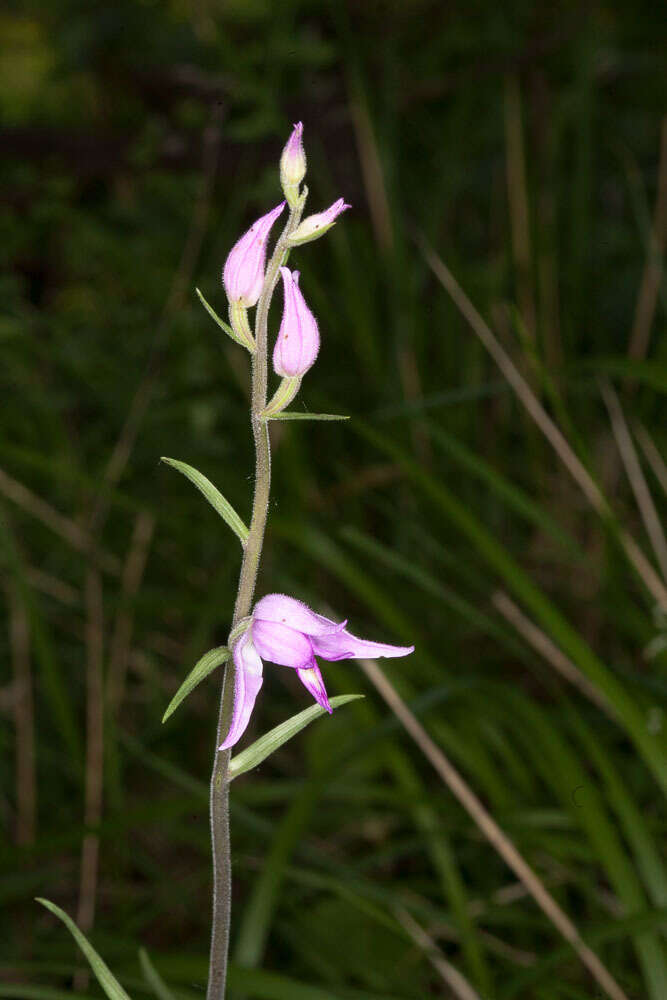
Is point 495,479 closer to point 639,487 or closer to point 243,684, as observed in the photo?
point 639,487

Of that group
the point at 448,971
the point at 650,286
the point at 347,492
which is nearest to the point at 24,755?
the point at 347,492

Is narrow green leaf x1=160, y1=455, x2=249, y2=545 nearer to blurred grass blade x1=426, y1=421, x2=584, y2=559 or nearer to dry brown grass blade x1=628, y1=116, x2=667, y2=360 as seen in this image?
blurred grass blade x1=426, y1=421, x2=584, y2=559

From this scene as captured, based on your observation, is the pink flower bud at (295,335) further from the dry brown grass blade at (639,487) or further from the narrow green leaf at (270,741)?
the dry brown grass blade at (639,487)

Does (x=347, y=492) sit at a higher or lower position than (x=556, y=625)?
higher

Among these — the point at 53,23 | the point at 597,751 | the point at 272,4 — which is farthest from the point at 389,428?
the point at 53,23

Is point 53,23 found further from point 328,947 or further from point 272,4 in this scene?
point 328,947

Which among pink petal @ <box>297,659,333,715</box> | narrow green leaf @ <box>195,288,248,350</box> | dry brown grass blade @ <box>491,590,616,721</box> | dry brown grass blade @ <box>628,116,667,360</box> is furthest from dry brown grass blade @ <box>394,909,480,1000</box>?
dry brown grass blade @ <box>628,116,667,360</box>

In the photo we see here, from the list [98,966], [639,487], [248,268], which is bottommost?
[98,966]

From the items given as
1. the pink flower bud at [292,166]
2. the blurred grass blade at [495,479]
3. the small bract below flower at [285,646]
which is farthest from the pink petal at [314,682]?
the blurred grass blade at [495,479]
